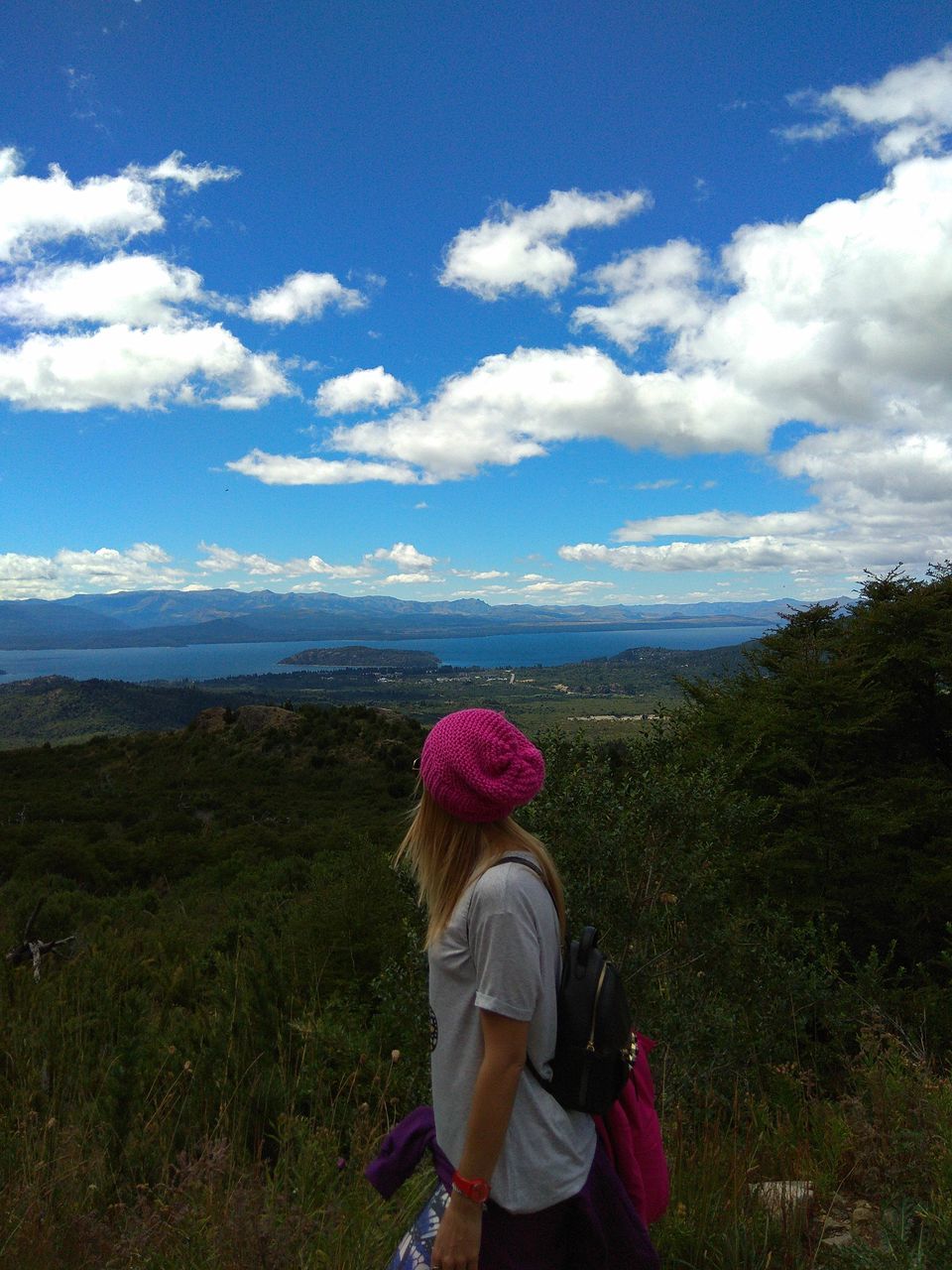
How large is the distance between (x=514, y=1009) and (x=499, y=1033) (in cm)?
7

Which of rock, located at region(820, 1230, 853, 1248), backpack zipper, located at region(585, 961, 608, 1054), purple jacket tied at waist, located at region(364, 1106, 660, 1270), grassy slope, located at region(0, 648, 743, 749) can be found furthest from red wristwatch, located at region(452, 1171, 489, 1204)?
grassy slope, located at region(0, 648, 743, 749)

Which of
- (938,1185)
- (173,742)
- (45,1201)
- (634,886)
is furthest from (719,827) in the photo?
(173,742)

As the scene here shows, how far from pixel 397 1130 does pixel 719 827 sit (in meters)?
3.38

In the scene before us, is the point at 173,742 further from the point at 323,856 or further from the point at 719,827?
the point at 719,827

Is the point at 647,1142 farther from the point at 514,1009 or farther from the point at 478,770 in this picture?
the point at 478,770

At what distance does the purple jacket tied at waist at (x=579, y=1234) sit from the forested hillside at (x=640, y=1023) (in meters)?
0.65

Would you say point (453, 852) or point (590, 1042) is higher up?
point (453, 852)

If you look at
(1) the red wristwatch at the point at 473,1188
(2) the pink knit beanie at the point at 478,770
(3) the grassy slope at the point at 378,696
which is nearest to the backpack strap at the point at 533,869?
(2) the pink knit beanie at the point at 478,770

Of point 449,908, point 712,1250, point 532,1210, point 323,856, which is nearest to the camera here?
point 532,1210

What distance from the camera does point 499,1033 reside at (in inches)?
61.2

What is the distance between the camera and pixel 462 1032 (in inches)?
65.1

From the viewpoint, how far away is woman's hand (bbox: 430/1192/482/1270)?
156cm

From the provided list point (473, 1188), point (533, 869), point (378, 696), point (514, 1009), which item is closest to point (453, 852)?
point (533, 869)

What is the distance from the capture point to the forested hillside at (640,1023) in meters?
2.29
